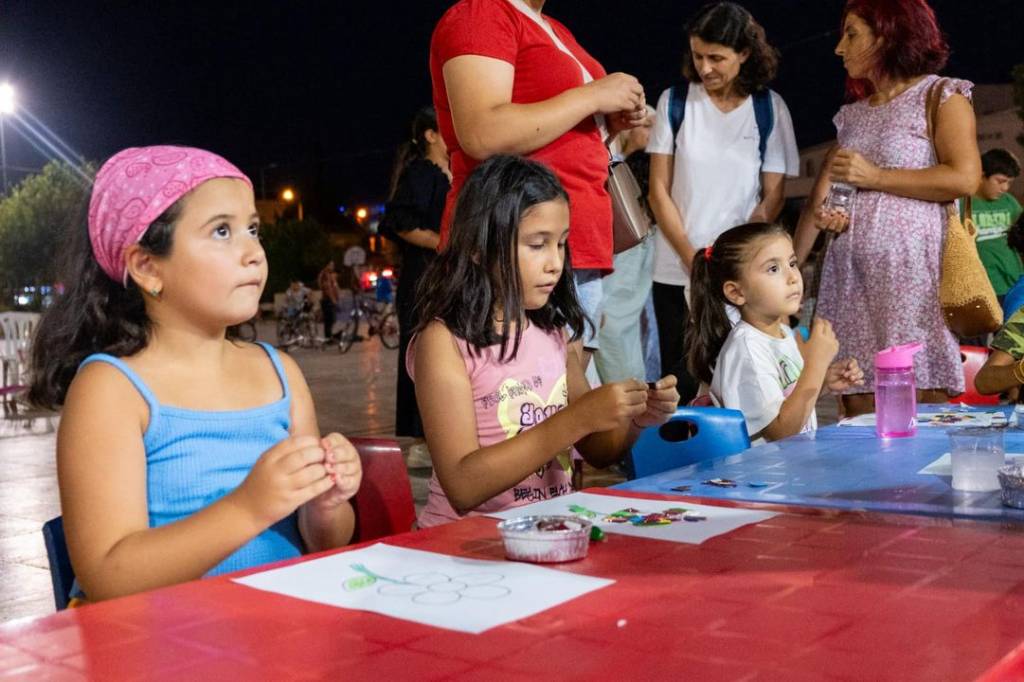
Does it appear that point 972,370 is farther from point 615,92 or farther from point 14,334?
point 14,334

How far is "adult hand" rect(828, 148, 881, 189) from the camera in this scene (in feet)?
11.6

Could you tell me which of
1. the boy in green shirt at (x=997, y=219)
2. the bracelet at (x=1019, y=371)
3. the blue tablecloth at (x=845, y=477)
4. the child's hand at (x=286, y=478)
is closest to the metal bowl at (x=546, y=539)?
the child's hand at (x=286, y=478)

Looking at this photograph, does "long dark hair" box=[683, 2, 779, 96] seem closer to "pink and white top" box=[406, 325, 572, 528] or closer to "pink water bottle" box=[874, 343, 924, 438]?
"pink water bottle" box=[874, 343, 924, 438]

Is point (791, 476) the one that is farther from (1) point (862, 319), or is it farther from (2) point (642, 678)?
(1) point (862, 319)

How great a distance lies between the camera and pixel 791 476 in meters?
1.88

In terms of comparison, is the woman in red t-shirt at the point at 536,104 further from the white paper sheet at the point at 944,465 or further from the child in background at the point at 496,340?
the white paper sheet at the point at 944,465

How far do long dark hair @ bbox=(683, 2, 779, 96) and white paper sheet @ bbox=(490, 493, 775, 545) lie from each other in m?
2.70

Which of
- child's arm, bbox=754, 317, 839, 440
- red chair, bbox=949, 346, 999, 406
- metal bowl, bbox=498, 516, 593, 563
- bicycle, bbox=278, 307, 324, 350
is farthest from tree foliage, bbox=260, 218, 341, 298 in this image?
metal bowl, bbox=498, 516, 593, 563

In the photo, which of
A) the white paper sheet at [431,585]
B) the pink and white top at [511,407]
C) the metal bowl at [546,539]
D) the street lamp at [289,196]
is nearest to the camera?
the white paper sheet at [431,585]

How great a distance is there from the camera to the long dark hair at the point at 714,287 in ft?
11.0

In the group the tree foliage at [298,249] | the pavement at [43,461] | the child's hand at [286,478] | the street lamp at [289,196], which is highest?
the street lamp at [289,196]

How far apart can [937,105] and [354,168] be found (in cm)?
7384

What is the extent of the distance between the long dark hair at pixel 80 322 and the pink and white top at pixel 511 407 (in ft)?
2.13

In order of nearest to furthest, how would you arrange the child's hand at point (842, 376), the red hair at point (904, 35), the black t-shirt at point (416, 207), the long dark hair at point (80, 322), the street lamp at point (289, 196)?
the long dark hair at point (80, 322) < the child's hand at point (842, 376) < the red hair at point (904, 35) < the black t-shirt at point (416, 207) < the street lamp at point (289, 196)
